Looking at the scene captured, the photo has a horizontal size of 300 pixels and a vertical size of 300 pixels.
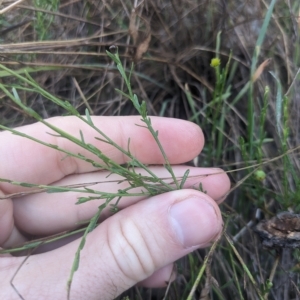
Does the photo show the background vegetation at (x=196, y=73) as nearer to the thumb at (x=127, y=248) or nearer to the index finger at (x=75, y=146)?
the index finger at (x=75, y=146)

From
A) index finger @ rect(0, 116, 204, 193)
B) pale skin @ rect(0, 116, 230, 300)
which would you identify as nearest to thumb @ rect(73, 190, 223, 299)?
pale skin @ rect(0, 116, 230, 300)

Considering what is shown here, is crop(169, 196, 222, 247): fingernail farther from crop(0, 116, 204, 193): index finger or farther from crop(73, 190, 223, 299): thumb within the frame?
crop(0, 116, 204, 193): index finger

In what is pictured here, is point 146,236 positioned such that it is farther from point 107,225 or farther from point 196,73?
point 196,73

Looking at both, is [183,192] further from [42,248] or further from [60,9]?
[60,9]

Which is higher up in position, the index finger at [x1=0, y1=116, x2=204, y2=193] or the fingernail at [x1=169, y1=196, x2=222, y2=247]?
the index finger at [x1=0, y1=116, x2=204, y2=193]

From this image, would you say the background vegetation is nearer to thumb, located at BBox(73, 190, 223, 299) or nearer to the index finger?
the index finger

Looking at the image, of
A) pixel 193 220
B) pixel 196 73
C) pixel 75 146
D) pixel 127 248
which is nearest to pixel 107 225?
pixel 127 248

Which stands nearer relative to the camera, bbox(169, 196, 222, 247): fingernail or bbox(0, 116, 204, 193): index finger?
bbox(169, 196, 222, 247): fingernail

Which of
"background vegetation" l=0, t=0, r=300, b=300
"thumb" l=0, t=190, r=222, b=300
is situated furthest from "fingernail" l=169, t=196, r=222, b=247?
"background vegetation" l=0, t=0, r=300, b=300
